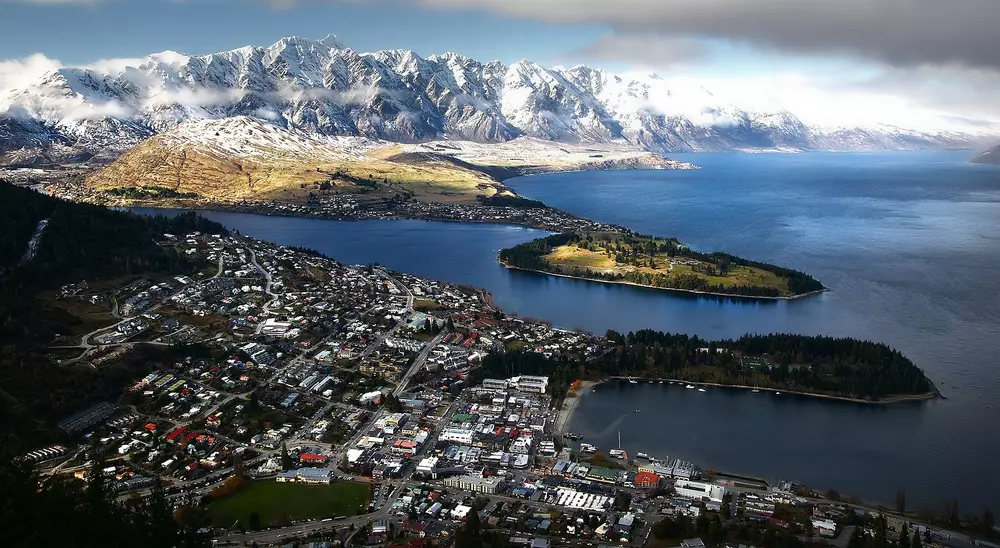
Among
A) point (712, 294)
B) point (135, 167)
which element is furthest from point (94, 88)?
point (712, 294)

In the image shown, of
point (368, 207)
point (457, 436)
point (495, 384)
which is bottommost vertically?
point (457, 436)

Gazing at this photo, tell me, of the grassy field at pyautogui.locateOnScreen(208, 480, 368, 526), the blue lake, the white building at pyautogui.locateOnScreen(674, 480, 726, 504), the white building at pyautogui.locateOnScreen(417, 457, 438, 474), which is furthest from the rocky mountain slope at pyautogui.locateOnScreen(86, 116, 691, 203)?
the white building at pyautogui.locateOnScreen(674, 480, 726, 504)

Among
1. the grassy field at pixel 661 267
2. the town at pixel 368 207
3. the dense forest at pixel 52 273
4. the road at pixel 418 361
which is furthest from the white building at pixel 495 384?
the town at pixel 368 207

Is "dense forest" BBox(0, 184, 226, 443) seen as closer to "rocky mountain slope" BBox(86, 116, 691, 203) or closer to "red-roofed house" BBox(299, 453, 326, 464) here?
"red-roofed house" BBox(299, 453, 326, 464)

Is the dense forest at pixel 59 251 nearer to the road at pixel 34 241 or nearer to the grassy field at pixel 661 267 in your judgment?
the road at pixel 34 241

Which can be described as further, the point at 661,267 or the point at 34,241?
the point at 661,267

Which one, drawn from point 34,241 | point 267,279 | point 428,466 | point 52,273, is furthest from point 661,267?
point 34,241

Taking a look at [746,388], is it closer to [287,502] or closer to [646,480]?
[646,480]

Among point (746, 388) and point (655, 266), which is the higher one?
point (655, 266)
